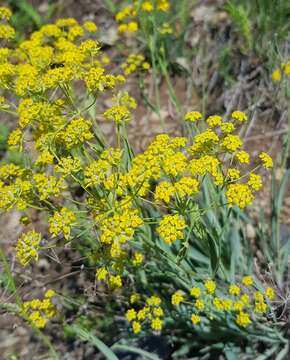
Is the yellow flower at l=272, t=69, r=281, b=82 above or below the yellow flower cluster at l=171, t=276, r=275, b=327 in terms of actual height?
above

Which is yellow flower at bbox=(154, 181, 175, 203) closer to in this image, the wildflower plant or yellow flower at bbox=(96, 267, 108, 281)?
the wildflower plant

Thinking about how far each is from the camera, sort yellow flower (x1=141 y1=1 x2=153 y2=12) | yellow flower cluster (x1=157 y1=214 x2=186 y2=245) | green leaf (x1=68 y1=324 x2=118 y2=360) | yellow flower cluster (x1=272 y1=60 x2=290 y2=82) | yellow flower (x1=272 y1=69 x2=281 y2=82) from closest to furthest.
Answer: yellow flower cluster (x1=157 y1=214 x2=186 y2=245), green leaf (x1=68 y1=324 x2=118 y2=360), yellow flower (x1=141 y1=1 x2=153 y2=12), yellow flower cluster (x1=272 y1=60 x2=290 y2=82), yellow flower (x1=272 y1=69 x2=281 y2=82)

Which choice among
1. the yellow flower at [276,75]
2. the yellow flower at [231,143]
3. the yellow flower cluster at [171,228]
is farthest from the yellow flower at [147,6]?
the yellow flower cluster at [171,228]

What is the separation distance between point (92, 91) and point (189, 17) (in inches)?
104

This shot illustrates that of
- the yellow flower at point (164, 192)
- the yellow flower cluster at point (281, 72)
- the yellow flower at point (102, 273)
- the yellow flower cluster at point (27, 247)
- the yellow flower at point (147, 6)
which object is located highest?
the yellow flower at point (147, 6)

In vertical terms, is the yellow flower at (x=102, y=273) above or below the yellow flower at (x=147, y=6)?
below

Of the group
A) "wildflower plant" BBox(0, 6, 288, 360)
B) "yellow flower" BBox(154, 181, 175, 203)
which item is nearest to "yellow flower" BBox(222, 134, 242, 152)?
"wildflower plant" BBox(0, 6, 288, 360)

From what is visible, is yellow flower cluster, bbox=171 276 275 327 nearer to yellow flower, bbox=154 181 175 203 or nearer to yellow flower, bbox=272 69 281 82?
yellow flower, bbox=154 181 175 203

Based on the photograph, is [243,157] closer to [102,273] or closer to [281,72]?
[102,273]

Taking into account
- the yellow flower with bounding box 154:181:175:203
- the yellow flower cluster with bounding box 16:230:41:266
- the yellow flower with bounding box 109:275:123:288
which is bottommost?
the yellow flower with bounding box 109:275:123:288

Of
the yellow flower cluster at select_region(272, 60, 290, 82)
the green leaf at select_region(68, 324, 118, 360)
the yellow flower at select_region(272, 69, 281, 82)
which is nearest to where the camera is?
the green leaf at select_region(68, 324, 118, 360)

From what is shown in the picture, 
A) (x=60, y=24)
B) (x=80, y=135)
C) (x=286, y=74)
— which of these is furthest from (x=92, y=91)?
(x=286, y=74)

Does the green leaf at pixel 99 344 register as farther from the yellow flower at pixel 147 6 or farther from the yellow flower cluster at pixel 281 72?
the yellow flower cluster at pixel 281 72

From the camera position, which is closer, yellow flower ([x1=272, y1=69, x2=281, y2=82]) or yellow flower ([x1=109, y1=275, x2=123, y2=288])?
yellow flower ([x1=109, y1=275, x2=123, y2=288])
